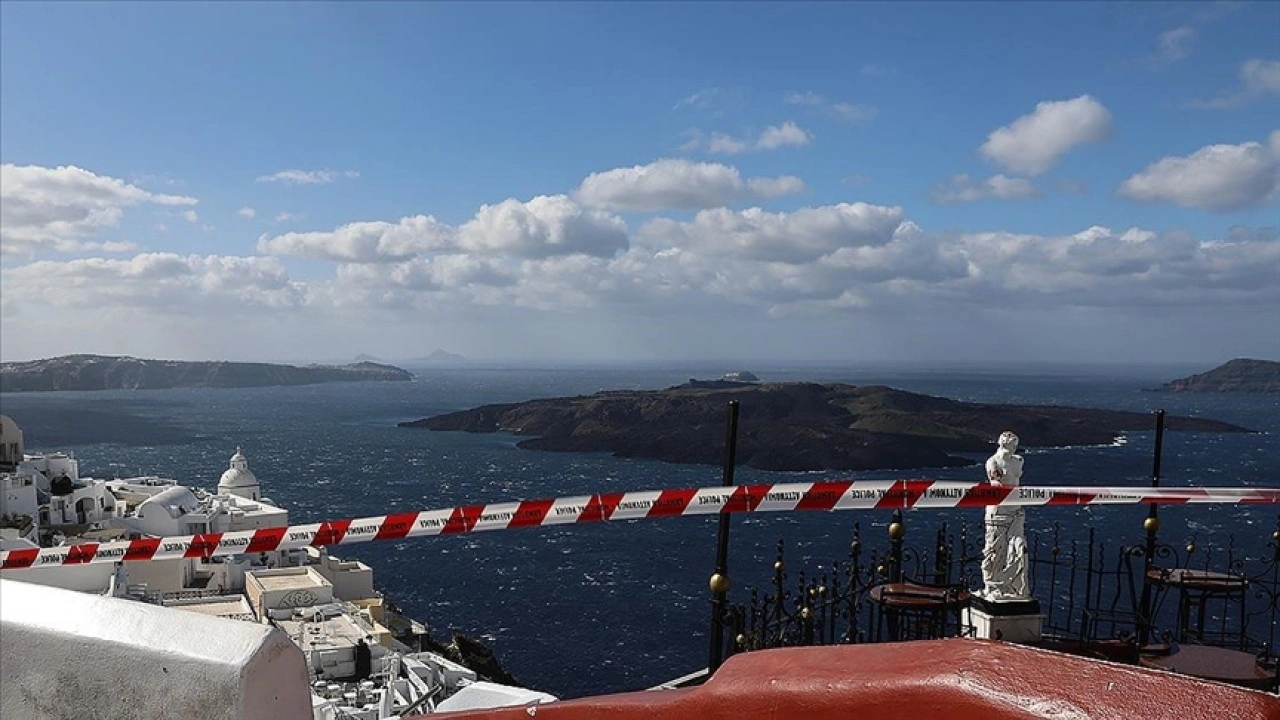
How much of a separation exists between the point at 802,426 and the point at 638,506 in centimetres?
10775

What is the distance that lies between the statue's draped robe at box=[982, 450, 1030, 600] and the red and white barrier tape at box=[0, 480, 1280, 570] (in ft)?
1.03

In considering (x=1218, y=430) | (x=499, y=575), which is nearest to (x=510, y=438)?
(x=499, y=575)

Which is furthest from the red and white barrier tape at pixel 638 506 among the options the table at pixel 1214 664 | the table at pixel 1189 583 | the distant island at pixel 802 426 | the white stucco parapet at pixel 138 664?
the distant island at pixel 802 426

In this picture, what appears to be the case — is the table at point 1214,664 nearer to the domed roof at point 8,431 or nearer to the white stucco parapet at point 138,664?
the white stucco parapet at point 138,664

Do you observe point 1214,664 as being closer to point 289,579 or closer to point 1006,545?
point 1006,545

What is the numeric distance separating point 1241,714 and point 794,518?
62656 millimetres

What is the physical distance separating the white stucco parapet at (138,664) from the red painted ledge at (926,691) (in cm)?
105

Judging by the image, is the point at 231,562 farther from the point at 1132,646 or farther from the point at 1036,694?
the point at 1036,694

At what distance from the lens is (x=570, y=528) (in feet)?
216

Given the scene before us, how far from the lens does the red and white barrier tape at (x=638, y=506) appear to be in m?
5.43

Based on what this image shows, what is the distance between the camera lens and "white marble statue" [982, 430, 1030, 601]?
6.29 meters

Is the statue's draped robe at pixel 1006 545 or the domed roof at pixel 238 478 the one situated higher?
the statue's draped robe at pixel 1006 545

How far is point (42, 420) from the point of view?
15900cm

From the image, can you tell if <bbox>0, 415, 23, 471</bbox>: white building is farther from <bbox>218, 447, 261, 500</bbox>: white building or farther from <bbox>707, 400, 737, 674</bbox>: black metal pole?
<bbox>707, 400, 737, 674</bbox>: black metal pole
